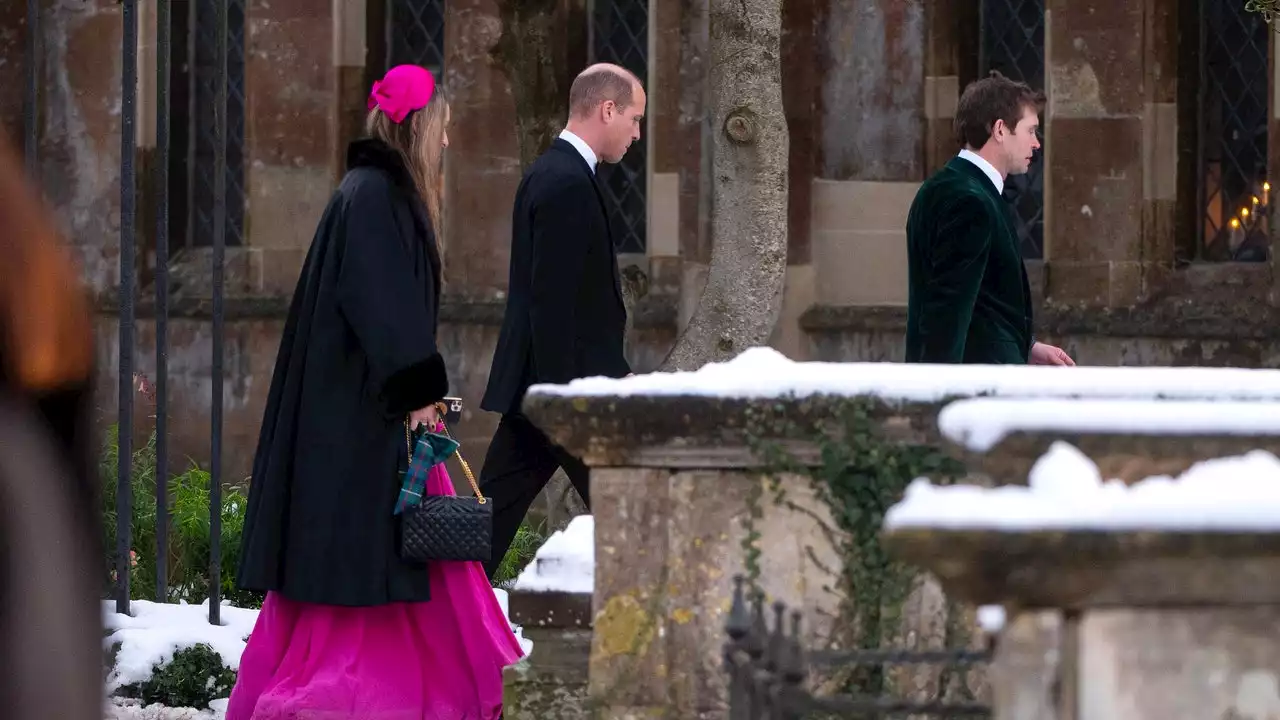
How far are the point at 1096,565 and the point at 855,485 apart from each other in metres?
1.73

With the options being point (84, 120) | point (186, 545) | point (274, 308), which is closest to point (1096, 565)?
point (186, 545)

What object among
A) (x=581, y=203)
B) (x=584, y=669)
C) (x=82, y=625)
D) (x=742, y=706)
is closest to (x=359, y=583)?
(x=584, y=669)

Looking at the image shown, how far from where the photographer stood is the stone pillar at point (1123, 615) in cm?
257

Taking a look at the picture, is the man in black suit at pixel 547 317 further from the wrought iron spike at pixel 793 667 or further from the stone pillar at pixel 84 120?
the stone pillar at pixel 84 120

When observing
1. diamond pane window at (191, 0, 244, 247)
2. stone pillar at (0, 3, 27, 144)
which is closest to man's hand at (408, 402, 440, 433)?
diamond pane window at (191, 0, 244, 247)

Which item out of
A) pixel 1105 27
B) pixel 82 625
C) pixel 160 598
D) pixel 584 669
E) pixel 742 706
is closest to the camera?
pixel 82 625

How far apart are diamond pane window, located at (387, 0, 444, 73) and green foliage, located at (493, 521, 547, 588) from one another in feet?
13.9

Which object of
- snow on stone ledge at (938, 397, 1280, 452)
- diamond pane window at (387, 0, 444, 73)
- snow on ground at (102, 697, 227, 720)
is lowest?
snow on ground at (102, 697, 227, 720)

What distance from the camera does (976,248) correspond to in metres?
5.97

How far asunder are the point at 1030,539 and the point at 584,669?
2640 mm

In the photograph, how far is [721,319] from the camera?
905 cm

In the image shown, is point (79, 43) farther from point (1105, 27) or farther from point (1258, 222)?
point (1258, 222)

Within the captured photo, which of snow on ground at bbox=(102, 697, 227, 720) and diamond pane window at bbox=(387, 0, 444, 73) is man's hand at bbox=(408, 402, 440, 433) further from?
diamond pane window at bbox=(387, 0, 444, 73)

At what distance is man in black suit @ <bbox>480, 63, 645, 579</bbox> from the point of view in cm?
609
